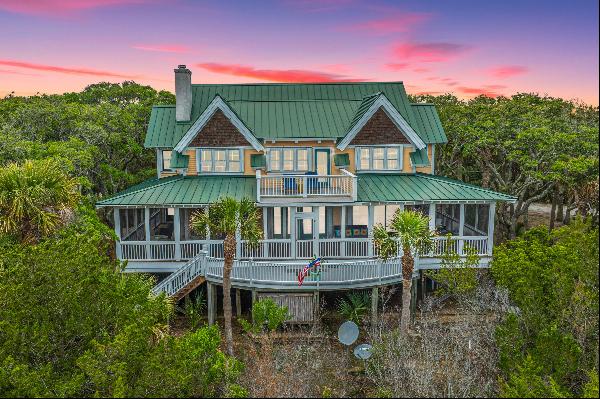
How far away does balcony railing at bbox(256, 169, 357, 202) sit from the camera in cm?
2322

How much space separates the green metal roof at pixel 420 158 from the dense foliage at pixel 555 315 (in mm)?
11148

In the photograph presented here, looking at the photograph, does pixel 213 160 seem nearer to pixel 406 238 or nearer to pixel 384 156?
pixel 384 156

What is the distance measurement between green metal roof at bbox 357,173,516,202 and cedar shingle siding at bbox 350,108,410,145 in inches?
76.2

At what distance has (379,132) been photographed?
89.9 feet

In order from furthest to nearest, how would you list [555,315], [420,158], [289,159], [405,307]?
→ [289,159] < [420,158] < [405,307] < [555,315]

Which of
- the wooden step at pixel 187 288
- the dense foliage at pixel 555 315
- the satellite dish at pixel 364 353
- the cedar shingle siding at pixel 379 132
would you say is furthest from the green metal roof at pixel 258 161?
the dense foliage at pixel 555 315

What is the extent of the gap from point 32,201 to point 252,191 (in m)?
10.5

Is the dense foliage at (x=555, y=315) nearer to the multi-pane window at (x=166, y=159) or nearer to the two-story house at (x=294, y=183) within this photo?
the two-story house at (x=294, y=183)

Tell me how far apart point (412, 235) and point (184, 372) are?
9.06 meters

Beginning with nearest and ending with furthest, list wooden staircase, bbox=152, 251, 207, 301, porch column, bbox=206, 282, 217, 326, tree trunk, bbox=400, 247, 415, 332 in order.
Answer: tree trunk, bbox=400, 247, 415, 332 < wooden staircase, bbox=152, 251, 207, 301 < porch column, bbox=206, 282, 217, 326

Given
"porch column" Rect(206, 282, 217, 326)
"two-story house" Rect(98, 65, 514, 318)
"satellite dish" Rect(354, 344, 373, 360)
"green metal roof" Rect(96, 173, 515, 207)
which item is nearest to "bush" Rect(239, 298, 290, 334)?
"two-story house" Rect(98, 65, 514, 318)

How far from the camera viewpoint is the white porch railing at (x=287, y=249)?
23703 millimetres

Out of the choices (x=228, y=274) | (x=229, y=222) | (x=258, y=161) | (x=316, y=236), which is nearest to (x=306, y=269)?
(x=316, y=236)

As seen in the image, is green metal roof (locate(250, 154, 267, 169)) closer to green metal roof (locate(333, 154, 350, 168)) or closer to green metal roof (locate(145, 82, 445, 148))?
green metal roof (locate(145, 82, 445, 148))
